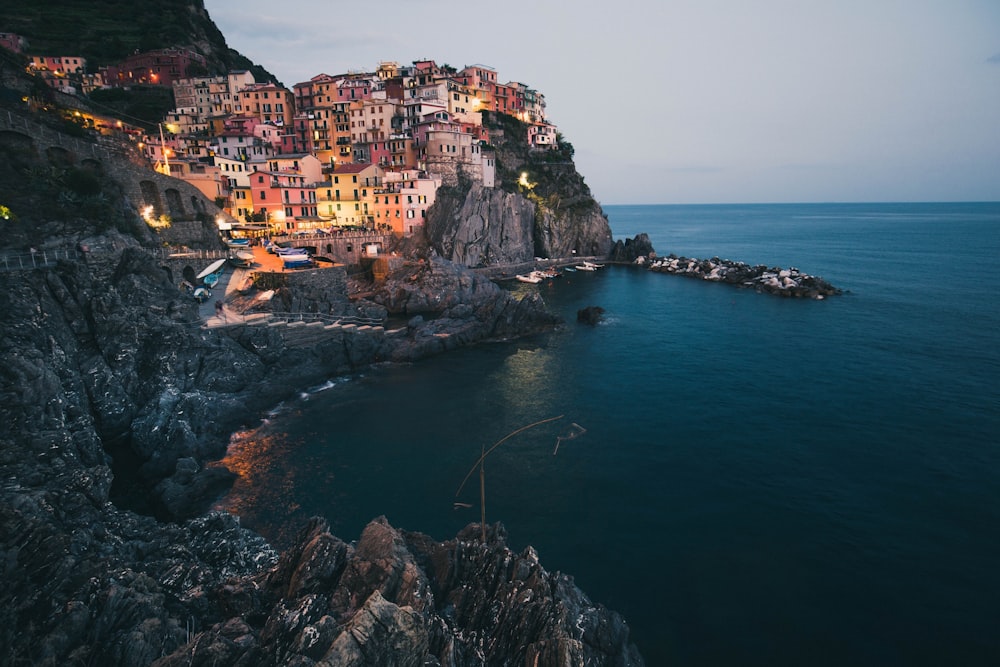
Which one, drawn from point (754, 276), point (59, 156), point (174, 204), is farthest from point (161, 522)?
point (754, 276)

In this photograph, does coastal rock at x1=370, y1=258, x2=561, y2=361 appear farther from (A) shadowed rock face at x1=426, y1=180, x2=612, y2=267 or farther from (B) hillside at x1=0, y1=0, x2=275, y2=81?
(B) hillside at x1=0, y1=0, x2=275, y2=81

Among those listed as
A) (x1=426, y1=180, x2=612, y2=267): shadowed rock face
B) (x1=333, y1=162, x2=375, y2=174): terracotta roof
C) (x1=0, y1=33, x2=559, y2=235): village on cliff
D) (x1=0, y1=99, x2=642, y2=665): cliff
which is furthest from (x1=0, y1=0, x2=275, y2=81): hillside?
(x1=0, y1=99, x2=642, y2=665): cliff

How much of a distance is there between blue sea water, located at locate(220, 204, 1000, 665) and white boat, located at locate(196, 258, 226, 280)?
17.7 metres

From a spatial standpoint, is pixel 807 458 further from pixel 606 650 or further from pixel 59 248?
pixel 59 248

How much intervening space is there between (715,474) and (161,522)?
94.2 ft

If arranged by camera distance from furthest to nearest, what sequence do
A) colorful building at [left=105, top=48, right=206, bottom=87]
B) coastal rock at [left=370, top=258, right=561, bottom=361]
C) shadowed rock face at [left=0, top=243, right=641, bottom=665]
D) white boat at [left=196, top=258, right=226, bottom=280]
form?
1. colorful building at [left=105, top=48, right=206, bottom=87]
2. coastal rock at [left=370, top=258, right=561, bottom=361]
3. white boat at [left=196, top=258, right=226, bottom=280]
4. shadowed rock face at [left=0, top=243, right=641, bottom=665]

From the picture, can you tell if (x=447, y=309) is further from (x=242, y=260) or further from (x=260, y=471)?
(x=260, y=471)

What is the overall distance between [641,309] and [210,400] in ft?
174

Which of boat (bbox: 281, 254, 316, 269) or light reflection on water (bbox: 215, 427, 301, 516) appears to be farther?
boat (bbox: 281, 254, 316, 269)

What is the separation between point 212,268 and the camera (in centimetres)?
4750

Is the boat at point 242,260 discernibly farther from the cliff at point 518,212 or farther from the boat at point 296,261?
the cliff at point 518,212

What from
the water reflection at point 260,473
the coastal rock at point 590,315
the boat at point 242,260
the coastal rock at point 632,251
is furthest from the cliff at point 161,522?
the coastal rock at point 632,251

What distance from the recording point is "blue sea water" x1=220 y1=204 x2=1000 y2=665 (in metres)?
19.1

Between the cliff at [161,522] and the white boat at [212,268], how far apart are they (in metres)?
4.85
